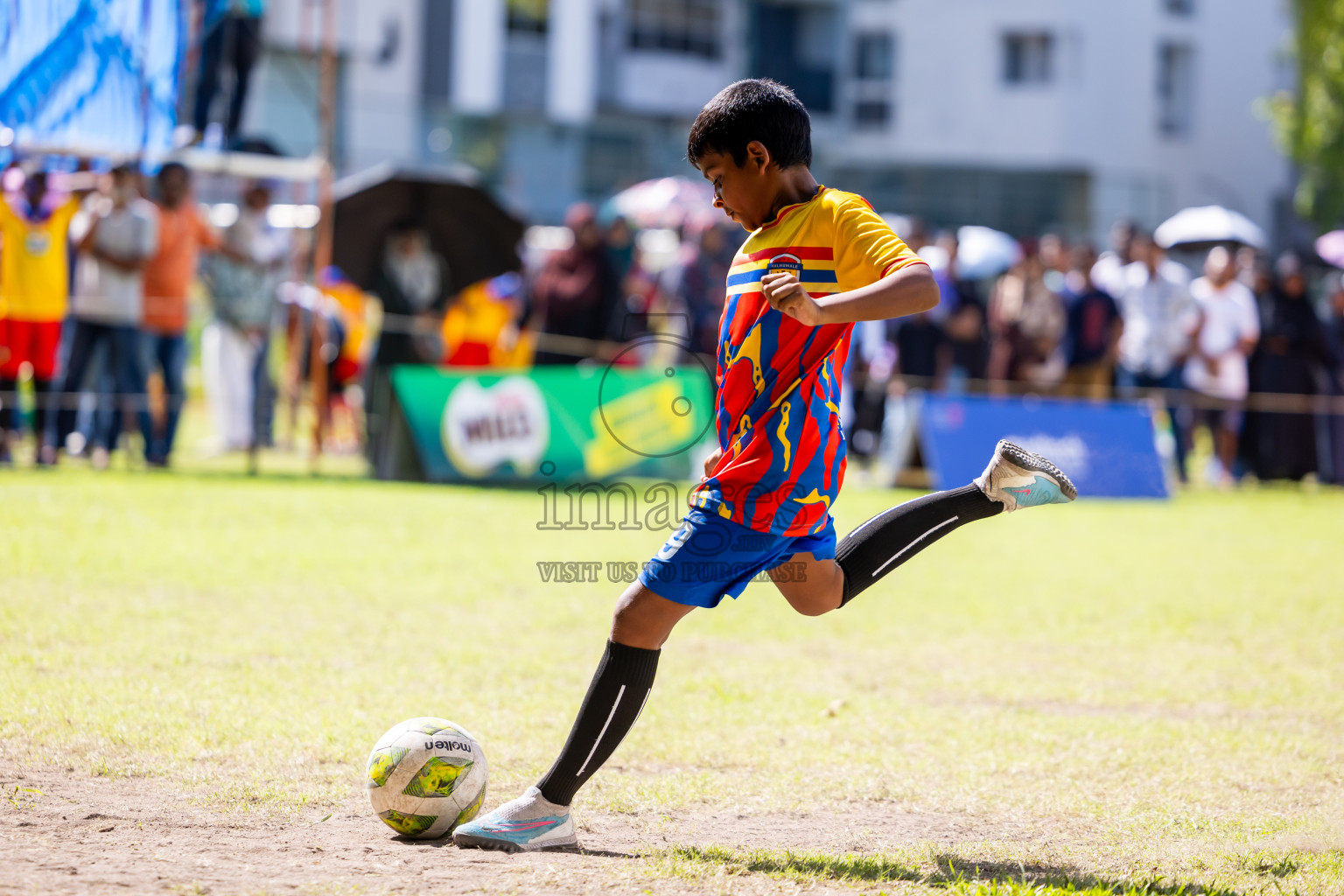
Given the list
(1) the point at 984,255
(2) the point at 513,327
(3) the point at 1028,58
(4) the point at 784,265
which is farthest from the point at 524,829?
(3) the point at 1028,58

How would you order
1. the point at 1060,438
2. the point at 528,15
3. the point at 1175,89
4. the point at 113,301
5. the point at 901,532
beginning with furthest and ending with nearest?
the point at 1175,89
the point at 528,15
the point at 1060,438
the point at 113,301
the point at 901,532

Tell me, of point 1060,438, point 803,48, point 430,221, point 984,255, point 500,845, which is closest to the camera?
point 500,845

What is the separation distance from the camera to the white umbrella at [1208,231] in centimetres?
1811

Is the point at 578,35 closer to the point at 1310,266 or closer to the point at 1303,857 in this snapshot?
the point at 1310,266

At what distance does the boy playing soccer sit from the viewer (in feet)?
12.7

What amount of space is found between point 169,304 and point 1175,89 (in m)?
34.6

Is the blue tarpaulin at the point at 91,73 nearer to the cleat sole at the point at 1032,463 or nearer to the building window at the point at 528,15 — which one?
the cleat sole at the point at 1032,463

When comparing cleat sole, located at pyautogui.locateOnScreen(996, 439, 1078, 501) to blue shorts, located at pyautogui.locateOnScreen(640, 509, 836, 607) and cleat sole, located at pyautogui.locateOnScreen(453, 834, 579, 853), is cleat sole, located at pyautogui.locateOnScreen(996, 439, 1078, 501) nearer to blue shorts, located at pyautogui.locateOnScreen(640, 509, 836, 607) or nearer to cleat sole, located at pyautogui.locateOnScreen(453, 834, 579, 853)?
blue shorts, located at pyautogui.locateOnScreen(640, 509, 836, 607)

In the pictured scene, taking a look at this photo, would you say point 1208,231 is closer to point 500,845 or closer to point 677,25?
point 500,845

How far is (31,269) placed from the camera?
40.3ft

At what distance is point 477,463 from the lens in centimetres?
1271

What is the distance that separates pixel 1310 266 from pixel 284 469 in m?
13.2

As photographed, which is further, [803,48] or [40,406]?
[803,48]

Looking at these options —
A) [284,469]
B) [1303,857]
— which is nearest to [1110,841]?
[1303,857]
